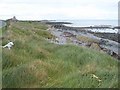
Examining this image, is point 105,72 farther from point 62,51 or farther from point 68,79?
point 62,51

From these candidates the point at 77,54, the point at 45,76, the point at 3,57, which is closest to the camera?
the point at 45,76

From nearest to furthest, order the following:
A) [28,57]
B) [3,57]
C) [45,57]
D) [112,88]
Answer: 1. [112,88]
2. [3,57]
3. [28,57]
4. [45,57]

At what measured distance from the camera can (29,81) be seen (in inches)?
411

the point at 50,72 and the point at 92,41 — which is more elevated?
the point at 50,72

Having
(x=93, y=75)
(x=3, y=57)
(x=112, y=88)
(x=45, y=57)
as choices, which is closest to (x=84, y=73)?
(x=93, y=75)

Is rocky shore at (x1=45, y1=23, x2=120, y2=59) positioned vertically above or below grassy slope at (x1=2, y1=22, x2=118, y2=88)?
A: below

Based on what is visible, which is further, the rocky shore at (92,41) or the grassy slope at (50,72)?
the rocky shore at (92,41)

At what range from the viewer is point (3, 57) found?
12.5 metres

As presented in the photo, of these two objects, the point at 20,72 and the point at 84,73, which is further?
the point at 20,72

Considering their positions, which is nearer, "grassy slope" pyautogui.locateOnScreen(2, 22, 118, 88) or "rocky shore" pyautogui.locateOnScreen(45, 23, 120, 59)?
"grassy slope" pyautogui.locateOnScreen(2, 22, 118, 88)

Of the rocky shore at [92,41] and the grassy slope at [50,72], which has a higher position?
the grassy slope at [50,72]

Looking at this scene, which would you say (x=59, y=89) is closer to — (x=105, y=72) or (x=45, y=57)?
(x=105, y=72)

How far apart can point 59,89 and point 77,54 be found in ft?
23.7

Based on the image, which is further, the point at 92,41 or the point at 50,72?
the point at 92,41
